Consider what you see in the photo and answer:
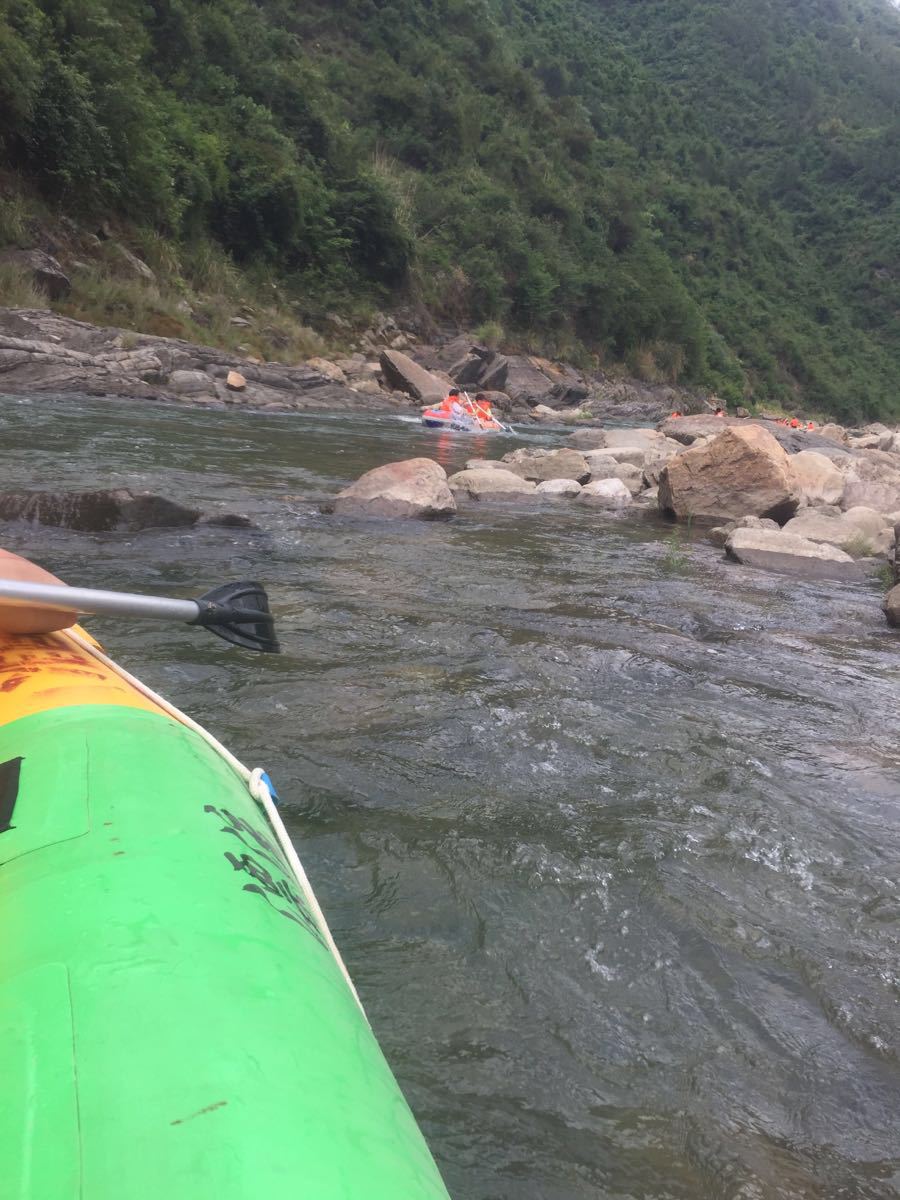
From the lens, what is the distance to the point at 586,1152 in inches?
56.8

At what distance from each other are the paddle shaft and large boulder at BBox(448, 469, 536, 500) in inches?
244

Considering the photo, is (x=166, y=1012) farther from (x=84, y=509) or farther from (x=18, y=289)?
(x=18, y=289)

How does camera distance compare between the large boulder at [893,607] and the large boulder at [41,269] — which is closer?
the large boulder at [893,607]

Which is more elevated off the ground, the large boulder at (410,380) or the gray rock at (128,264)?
the gray rock at (128,264)

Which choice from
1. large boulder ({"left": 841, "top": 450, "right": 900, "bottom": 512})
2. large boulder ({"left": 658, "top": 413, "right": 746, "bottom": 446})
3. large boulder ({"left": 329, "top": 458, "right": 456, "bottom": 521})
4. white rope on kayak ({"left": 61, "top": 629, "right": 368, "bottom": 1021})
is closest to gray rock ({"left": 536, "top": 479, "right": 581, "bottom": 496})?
large boulder ({"left": 329, "top": 458, "right": 456, "bottom": 521})

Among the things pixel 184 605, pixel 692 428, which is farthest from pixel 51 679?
pixel 692 428

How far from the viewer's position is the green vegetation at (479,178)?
17.9 metres

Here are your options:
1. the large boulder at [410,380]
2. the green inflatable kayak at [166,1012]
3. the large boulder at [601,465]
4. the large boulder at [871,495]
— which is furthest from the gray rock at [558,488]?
the large boulder at [410,380]

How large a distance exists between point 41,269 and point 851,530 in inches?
522

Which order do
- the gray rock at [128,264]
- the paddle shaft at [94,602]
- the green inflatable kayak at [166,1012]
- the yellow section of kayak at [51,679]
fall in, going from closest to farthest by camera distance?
1. the green inflatable kayak at [166,1012]
2. the yellow section of kayak at [51,679]
3. the paddle shaft at [94,602]
4. the gray rock at [128,264]

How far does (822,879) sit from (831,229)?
75326 millimetres

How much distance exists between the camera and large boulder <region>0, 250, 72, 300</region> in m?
14.7

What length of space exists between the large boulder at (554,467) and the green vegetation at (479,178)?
923 cm

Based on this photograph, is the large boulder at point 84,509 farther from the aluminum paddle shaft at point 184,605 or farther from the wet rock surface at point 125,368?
the wet rock surface at point 125,368
